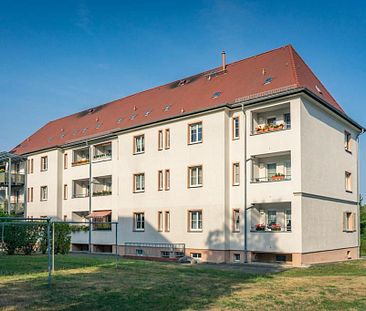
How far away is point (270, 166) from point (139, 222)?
11.0 m

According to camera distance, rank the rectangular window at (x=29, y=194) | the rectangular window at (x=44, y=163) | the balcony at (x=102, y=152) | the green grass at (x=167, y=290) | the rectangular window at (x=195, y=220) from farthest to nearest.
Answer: the rectangular window at (x=29, y=194), the rectangular window at (x=44, y=163), the balcony at (x=102, y=152), the rectangular window at (x=195, y=220), the green grass at (x=167, y=290)

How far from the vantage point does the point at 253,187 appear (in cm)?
2789

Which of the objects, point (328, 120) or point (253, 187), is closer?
point (253, 187)

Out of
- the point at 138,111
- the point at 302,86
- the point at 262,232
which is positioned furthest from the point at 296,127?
the point at 138,111

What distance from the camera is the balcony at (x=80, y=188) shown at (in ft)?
139

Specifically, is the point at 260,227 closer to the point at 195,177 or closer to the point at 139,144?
the point at 195,177

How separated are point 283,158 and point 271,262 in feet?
19.8

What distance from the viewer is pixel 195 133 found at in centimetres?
3111

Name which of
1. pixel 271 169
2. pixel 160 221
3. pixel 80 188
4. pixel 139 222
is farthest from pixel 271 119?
pixel 80 188

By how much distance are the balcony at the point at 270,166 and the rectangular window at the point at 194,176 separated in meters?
3.77

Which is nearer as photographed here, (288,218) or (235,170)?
(288,218)

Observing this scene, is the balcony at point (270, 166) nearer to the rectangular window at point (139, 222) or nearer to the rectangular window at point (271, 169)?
the rectangular window at point (271, 169)

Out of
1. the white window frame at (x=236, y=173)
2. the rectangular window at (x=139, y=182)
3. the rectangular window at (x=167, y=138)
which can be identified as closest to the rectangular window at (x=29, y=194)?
the rectangular window at (x=139, y=182)

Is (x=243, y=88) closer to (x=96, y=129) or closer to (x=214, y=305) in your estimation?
(x=96, y=129)
